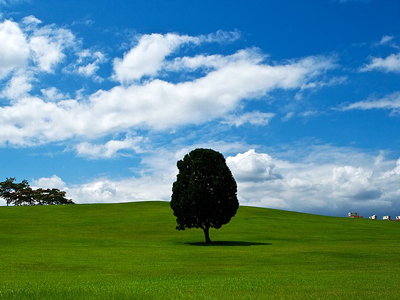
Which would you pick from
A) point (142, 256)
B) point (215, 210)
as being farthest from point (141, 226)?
point (142, 256)

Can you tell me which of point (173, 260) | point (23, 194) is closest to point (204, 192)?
point (173, 260)

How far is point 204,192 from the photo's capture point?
6312cm

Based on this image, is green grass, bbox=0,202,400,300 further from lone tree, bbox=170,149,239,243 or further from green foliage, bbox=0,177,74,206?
green foliage, bbox=0,177,74,206

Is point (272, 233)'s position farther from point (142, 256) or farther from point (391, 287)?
point (391, 287)

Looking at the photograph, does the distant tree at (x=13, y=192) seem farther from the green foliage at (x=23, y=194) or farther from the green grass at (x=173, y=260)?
the green grass at (x=173, y=260)

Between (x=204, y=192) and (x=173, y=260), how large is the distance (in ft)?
80.0


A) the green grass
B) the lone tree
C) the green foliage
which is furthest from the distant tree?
the lone tree

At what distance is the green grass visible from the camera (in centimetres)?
1848

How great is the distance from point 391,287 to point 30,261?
94.6 feet

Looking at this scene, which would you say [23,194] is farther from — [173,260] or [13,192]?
[173,260]

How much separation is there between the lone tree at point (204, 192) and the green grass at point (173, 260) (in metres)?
4.87

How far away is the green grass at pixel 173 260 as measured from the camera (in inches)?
728

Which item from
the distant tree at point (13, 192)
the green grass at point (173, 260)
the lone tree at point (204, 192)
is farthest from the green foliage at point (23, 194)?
the lone tree at point (204, 192)

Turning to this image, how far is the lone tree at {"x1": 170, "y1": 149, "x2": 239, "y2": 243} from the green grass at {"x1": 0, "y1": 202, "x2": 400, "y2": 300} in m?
4.87
